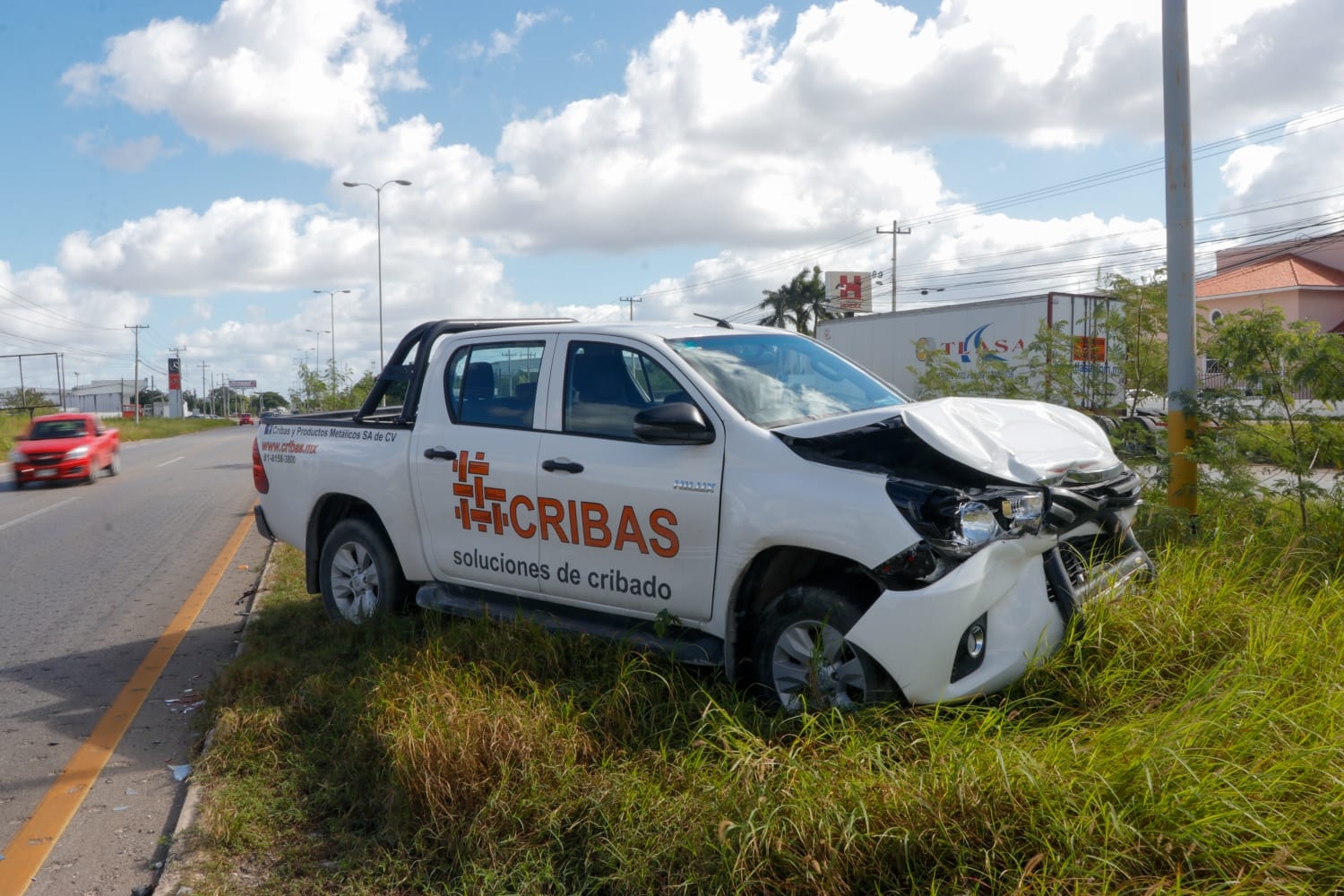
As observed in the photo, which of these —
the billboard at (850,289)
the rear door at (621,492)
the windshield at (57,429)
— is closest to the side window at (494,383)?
the rear door at (621,492)

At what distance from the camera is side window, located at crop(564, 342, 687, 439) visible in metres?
5.22

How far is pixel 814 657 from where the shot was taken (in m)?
4.18

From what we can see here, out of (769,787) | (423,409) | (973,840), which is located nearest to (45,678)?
(423,409)

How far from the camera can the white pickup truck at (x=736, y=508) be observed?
4.07 m

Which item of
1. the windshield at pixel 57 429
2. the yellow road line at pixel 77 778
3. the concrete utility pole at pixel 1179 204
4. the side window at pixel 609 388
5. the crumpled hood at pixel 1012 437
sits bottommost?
the yellow road line at pixel 77 778

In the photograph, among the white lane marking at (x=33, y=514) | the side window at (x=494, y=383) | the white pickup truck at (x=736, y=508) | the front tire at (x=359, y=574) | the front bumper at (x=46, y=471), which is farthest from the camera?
the front bumper at (x=46, y=471)

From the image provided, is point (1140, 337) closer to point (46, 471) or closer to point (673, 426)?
point (673, 426)

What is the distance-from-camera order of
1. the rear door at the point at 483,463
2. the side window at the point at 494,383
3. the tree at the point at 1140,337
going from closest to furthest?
the rear door at the point at 483,463
the side window at the point at 494,383
the tree at the point at 1140,337

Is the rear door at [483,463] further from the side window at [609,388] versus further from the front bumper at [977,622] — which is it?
the front bumper at [977,622]

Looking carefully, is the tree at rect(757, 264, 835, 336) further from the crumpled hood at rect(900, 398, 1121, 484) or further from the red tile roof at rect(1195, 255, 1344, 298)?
the crumpled hood at rect(900, 398, 1121, 484)

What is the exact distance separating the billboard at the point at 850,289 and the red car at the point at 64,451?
165 ft

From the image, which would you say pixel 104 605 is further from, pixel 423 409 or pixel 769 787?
pixel 769 787

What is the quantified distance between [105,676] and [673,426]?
13.5 feet

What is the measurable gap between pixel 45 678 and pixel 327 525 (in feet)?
5.98
